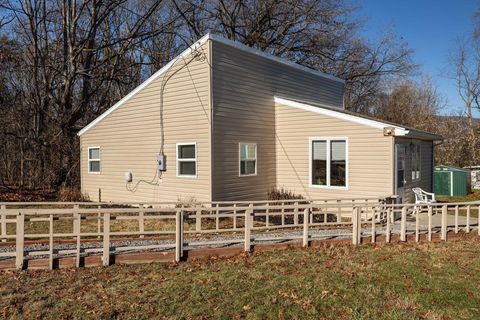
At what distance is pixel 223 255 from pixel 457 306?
12.2 ft

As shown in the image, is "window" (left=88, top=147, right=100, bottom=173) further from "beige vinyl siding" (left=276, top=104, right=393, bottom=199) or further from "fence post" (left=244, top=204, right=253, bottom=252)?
"fence post" (left=244, top=204, right=253, bottom=252)

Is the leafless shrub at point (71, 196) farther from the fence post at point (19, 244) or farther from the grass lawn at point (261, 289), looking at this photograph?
the grass lawn at point (261, 289)

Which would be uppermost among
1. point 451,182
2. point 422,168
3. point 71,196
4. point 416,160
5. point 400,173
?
point 416,160

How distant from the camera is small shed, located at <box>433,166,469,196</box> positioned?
18.6m

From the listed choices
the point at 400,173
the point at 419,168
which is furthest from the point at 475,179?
the point at 400,173

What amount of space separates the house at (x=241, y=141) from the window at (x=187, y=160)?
1.3 inches

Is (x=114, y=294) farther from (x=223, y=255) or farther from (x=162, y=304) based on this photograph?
(x=223, y=255)

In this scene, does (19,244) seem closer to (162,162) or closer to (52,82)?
(162,162)

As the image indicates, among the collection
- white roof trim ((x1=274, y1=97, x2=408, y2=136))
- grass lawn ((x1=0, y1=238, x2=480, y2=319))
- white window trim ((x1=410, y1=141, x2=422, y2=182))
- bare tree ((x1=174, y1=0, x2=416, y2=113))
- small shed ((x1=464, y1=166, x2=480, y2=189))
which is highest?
bare tree ((x1=174, y1=0, x2=416, y2=113))

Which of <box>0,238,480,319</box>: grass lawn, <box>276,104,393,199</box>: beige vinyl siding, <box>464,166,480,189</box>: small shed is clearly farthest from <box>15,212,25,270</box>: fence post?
<box>464,166,480,189</box>: small shed

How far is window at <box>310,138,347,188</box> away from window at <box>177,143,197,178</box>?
397 centimetres

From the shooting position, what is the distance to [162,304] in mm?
4727

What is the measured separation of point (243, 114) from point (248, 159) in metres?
1.54

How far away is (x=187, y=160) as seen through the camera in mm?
12711
